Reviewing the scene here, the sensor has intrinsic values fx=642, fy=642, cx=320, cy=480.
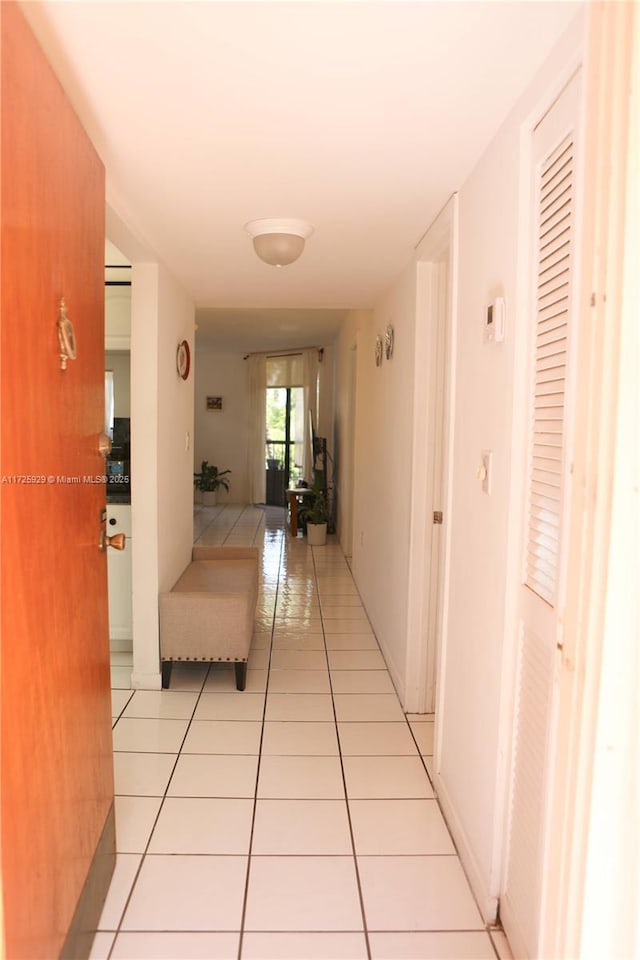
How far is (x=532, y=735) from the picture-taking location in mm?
1560

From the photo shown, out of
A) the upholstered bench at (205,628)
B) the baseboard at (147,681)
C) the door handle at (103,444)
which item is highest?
the door handle at (103,444)

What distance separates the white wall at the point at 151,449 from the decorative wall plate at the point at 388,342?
1.22m

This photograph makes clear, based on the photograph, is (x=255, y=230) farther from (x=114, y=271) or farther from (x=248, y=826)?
(x=248, y=826)

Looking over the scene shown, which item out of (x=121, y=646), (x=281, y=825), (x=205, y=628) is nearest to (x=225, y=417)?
(x=121, y=646)

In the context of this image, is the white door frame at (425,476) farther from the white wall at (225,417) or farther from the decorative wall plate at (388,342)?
the white wall at (225,417)

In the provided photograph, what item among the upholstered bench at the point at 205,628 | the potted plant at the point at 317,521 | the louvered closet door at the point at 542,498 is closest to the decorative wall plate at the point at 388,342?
the upholstered bench at the point at 205,628

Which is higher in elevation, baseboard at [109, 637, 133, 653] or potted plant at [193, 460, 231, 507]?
potted plant at [193, 460, 231, 507]

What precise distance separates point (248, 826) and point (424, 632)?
1254 millimetres

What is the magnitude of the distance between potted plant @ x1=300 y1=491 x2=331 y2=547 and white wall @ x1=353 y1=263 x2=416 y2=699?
181cm

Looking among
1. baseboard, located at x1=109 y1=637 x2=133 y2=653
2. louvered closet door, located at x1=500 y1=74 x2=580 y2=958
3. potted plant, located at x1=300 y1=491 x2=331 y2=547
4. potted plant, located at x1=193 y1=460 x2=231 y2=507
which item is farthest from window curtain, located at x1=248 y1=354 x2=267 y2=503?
louvered closet door, located at x1=500 y1=74 x2=580 y2=958

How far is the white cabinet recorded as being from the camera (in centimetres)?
360

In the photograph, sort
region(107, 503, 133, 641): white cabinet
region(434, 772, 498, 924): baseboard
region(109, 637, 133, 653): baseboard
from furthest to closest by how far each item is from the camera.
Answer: region(109, 637, 133, 653): baseboard → region(107, 503, 133, 641): white cabinet → region(434, 772, 498, 924): baseboard

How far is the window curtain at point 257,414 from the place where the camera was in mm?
9844

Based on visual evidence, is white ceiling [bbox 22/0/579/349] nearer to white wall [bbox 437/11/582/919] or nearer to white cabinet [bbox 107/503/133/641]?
white wall [bbox 437/11/582/919]
